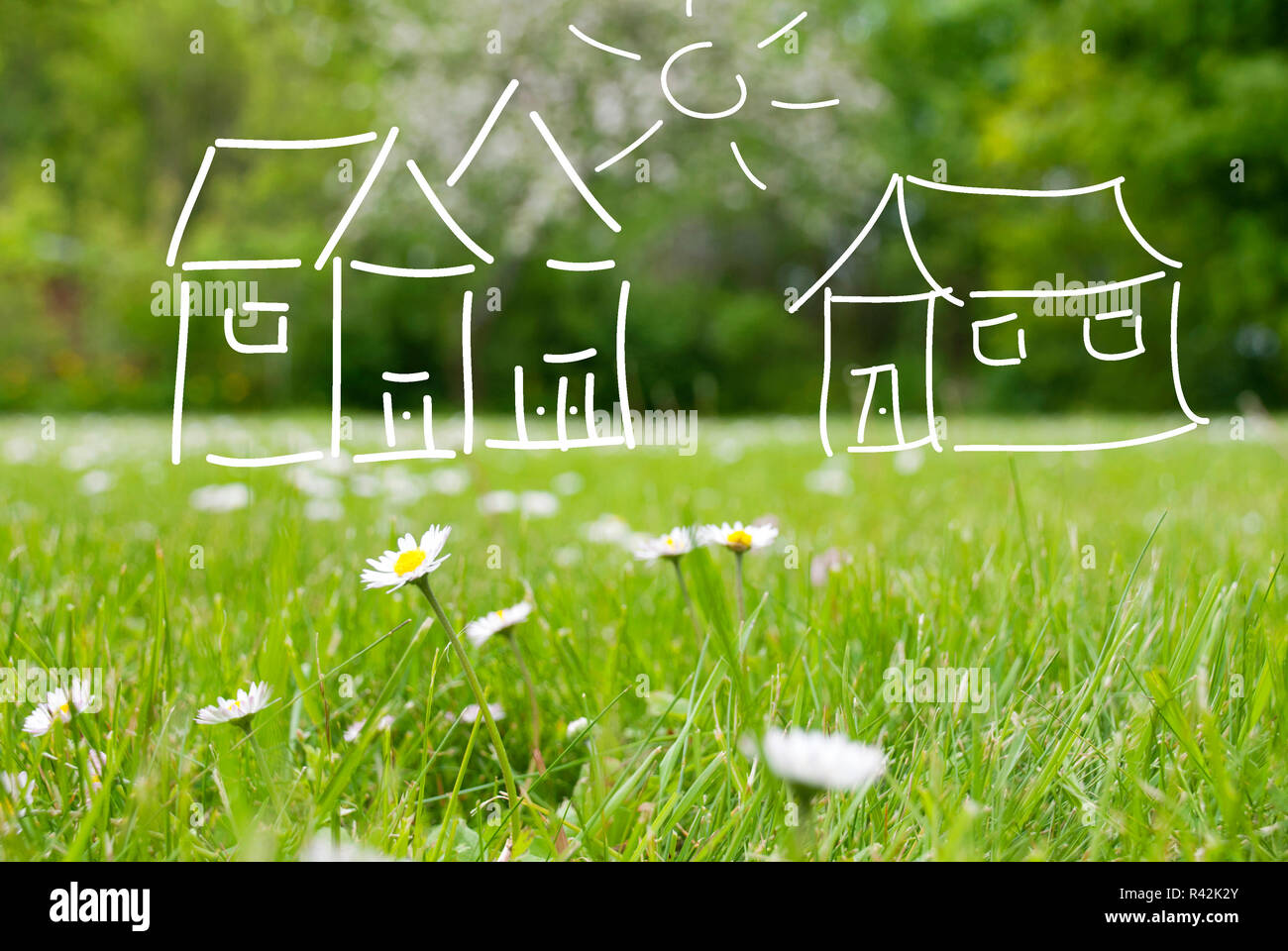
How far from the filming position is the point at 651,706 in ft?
4.14

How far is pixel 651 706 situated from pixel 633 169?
657 inches

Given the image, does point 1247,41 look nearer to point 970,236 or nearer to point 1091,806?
point 970,236

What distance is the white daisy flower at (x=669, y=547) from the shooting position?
3.71ft

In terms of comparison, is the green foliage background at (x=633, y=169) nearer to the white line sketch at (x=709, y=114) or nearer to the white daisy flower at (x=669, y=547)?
the white line sketch at (x=709, y=114)

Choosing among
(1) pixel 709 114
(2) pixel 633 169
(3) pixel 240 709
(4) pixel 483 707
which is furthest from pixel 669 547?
(2) pixel 633 169

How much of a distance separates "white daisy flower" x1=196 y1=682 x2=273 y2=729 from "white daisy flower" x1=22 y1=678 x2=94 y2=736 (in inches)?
7.1

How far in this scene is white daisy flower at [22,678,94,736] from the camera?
3.33ft

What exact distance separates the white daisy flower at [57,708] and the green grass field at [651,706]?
0.02 metres

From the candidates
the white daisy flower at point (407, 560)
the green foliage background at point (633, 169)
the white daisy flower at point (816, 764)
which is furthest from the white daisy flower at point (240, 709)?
the green foliage background at point (633, 169)

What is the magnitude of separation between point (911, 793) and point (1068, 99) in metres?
17.7

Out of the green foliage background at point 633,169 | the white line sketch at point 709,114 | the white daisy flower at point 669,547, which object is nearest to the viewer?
the white daisy flower at point 669,547

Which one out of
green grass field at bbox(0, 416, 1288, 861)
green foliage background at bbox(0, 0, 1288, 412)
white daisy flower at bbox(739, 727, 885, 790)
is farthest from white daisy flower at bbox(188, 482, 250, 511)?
green foliage background at bbox(0, 0, 1288, 412)

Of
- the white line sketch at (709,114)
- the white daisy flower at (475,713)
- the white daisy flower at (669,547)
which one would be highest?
the white line sketch at (709,114)

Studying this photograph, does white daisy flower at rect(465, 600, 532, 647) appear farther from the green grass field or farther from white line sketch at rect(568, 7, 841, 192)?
white line sketch at rect(568, 7, 841, 192)
